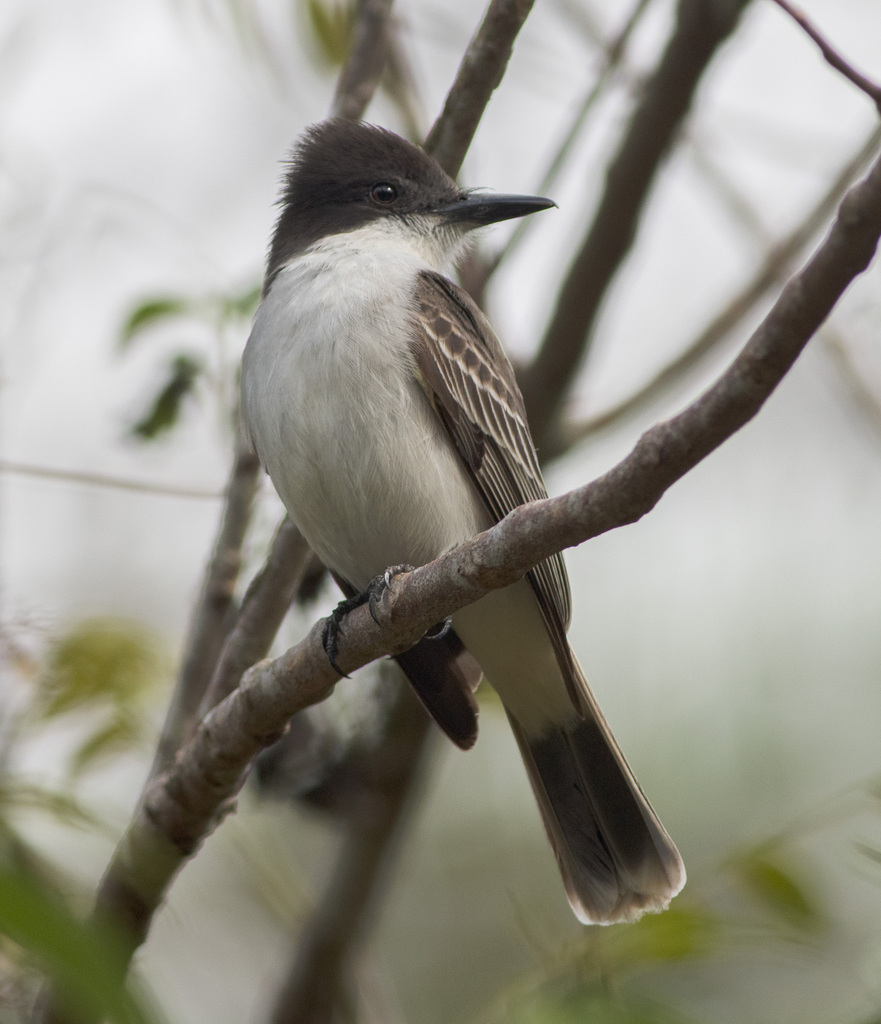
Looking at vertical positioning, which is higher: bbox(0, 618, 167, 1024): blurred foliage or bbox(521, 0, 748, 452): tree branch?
bbox(521, 0, 748, 452): tree branch

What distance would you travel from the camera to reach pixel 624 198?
207 inches

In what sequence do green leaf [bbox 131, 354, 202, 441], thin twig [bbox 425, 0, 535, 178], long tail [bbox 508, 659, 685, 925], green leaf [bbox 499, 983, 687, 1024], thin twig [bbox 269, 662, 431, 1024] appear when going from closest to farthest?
1. green leaf [bbox 499, 983, 687, 1024]
2. thin twig [bbox 425, 0, 535, 178]
3. long tail [bbox 508, 659, 685, 925]
4. green leaf [bbox 131, 354, 202, 441]
5. thin twig [bbox 269, 662, 431, 1024]

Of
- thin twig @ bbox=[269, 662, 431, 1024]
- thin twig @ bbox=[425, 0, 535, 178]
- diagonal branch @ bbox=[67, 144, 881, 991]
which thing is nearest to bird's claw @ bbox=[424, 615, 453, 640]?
diagonal branch @ bbox=[67, 144, 881, 991]

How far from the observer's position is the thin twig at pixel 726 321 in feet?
18.4

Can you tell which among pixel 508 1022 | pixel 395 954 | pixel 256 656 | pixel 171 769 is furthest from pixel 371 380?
pixel 395 954

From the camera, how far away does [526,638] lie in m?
4.29

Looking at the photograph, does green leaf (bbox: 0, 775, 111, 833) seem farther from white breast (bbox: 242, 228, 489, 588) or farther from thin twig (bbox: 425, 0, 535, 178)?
thin twig (bbox: 425, 0, 535, 178)

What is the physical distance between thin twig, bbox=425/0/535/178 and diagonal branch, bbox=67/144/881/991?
174 centimetres

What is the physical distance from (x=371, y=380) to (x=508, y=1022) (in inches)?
79.3

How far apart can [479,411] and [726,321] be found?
6.82 ft

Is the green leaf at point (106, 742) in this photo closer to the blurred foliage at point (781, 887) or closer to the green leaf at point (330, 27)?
the blurred foliage at point (781, 887)

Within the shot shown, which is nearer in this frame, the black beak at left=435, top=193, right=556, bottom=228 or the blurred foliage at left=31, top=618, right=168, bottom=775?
the blurred foliage at left=31, top=618, right=168, bottom=775

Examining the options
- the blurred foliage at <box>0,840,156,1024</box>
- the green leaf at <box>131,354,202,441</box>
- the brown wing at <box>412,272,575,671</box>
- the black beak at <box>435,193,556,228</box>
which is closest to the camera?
the blurred foliage at <box>0,840,156,1024</box>

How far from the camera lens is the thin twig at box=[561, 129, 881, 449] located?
5605mm
